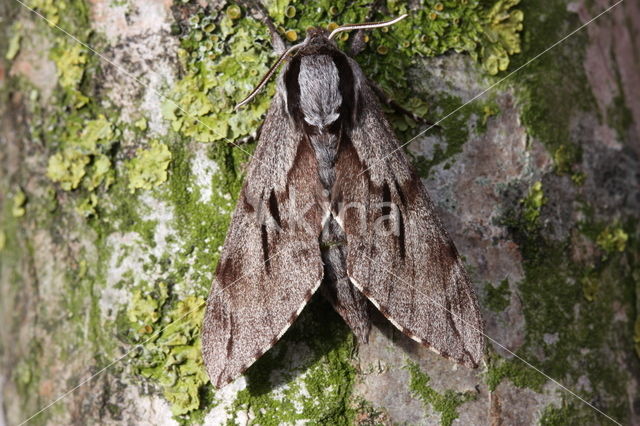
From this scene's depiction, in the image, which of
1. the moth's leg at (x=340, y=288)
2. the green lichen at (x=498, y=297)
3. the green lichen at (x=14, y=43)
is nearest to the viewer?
the moth's leg at (x=340, y=288)

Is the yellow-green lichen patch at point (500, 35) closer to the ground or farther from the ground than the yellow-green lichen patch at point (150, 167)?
farther from the ground

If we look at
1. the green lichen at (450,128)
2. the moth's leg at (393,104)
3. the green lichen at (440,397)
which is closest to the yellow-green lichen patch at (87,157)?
the moth's leg at (393,104)

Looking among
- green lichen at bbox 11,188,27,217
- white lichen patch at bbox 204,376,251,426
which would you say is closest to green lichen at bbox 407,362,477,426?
white lichen patch at bbox 204,376,251,426

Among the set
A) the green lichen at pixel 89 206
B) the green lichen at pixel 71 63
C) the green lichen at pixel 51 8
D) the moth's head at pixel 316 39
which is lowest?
the green lichen at pixel 89 206

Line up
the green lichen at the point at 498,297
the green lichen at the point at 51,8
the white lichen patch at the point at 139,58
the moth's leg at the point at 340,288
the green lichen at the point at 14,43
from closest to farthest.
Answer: the moth's leg at the point at 340,288 < the green lichen at the point at 498,297 < the white lichen patch at the point at 139,58 < the green lichen at the point at 51,8 < the green lichen at the point at 14,43

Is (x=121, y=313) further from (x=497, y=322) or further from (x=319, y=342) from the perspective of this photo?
(x=497, y=322)

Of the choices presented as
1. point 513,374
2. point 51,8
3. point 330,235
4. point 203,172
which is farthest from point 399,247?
Result: point 51,8

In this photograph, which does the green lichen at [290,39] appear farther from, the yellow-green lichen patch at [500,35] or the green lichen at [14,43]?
the green lichen at [14,43]

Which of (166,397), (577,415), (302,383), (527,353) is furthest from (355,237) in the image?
(577,415)
